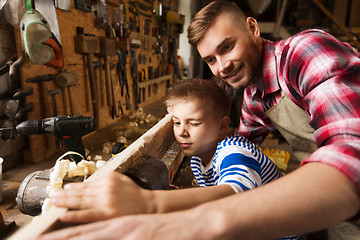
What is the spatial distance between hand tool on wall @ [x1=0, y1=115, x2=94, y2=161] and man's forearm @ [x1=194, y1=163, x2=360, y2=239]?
0.86m

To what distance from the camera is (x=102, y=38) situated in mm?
2057

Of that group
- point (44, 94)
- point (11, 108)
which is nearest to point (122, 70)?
point (44, 94)

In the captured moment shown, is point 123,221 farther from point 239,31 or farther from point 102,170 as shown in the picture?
point 239,31

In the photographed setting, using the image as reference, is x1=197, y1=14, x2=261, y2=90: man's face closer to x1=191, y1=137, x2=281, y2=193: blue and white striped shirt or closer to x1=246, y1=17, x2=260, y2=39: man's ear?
x1=246, y1=17, x2=260, y2=39: man's ear

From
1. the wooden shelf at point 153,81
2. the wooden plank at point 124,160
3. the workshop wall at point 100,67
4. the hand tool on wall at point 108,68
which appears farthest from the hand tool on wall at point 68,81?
the wooden shelf at point 153,81

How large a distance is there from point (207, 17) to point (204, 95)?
323 mm

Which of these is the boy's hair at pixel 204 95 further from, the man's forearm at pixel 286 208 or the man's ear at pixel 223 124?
the man's forearm at pixel 286 208

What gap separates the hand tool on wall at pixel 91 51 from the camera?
1793 millimetres

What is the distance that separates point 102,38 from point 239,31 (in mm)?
1361

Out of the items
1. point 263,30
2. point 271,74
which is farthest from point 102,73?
point 263,30

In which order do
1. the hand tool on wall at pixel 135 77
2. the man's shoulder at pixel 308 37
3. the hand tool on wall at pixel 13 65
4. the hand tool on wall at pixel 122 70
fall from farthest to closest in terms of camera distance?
1. the hand tool on wall at pixel 135 77
2. the hand tool on wall at pixel 122 70
3. the hand tool on wall at pixel 13 65
4. the man's shoulder at pixel 308 37

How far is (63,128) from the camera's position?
1.11m

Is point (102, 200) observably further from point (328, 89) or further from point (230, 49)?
point (230, 49)

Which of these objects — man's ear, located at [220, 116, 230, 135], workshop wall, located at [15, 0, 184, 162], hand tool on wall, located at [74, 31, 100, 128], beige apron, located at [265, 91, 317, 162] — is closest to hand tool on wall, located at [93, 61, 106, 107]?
workshop wall, located at [15, 0, 184, 162]
